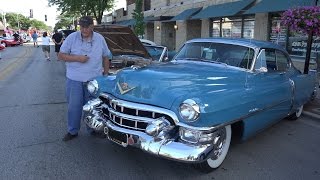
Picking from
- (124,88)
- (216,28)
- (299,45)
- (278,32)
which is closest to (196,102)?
(124,88)

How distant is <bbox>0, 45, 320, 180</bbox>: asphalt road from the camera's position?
4.28 m

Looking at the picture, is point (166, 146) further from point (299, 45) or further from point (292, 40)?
point (292, 40)

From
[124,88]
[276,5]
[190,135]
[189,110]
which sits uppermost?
[276,5]

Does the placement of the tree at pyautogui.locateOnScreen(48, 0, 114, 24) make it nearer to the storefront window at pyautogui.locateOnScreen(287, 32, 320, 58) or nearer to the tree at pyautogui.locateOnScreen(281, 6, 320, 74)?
the storefront window at pyautogui.locateOnScreen(287, 32, 320, 58)

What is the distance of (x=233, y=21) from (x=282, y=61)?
40.3 ft

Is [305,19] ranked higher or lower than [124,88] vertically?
higher

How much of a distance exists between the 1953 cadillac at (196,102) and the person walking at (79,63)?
1.33 ft

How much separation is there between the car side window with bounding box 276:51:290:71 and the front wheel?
2044 mm

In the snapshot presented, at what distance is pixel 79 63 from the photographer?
527 cm

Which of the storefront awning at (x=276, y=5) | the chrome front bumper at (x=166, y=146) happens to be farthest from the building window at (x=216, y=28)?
the chrome front bumper at (x=166, y=146)

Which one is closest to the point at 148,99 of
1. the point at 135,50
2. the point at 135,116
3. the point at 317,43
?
the point at 135,116

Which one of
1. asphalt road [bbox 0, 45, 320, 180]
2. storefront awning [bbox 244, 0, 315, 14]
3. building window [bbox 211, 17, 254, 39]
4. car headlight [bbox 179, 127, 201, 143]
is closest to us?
car headlight [bbox 179, 127, 201, 143]

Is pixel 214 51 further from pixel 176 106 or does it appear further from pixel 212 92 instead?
pixel 176 106

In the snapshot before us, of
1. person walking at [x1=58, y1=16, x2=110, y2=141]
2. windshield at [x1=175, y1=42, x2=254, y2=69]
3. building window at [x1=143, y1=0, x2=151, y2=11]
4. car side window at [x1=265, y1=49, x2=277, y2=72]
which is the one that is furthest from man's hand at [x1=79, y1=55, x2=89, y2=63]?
building window at [x1=143, y1=0, x2=151, y2=11]
